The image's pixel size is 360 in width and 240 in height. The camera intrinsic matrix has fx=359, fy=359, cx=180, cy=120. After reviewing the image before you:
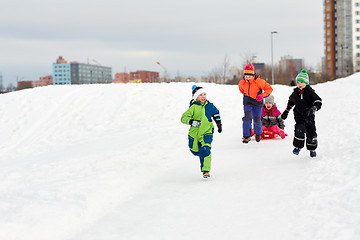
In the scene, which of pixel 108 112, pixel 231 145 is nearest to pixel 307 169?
pixel 231 145

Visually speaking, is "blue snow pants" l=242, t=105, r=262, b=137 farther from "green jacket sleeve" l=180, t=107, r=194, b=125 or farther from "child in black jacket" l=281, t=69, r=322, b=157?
"green jacket sleeve" l=180, t=107, r=194, b=125

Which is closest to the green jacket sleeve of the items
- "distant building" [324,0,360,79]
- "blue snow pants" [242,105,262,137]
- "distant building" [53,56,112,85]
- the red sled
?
"blue snow pants" [242,105,262,137]

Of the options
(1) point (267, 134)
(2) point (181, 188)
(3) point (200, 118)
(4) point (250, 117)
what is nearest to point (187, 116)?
(3) point (200, 118)

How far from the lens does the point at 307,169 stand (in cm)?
596

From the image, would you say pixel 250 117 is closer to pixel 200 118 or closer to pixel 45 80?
pixel 200 118

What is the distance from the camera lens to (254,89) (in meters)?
8.92

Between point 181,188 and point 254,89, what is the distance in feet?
13.0

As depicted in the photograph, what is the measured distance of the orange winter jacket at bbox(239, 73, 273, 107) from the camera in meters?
8.92

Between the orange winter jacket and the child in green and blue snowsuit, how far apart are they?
2.83 metres

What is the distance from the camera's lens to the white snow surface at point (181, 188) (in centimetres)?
424

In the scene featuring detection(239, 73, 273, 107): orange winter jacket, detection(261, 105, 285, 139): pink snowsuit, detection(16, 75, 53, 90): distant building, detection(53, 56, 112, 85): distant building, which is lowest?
detection(261, 105, 285, 139): pink snowsuit

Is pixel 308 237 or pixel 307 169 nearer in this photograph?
pixel 308 237

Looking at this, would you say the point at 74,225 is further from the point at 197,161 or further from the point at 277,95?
the point at 277,95

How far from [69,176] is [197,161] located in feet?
9.07
